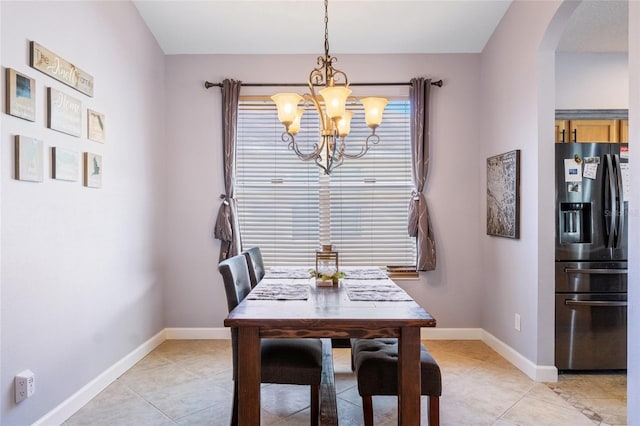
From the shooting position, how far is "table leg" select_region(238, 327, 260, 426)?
1.79m

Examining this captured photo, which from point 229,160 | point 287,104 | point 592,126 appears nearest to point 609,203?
point 592,126

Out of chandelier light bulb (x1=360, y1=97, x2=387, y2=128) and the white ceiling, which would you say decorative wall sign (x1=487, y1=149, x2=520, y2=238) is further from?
chandelier light bulb (x1=360, y1=97, x2=387, y2=128)

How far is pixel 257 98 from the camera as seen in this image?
3881 millimetres

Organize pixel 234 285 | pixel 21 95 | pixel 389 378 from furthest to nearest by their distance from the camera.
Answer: pixel 234 285 → pixel 21 95 → pixel 389 378

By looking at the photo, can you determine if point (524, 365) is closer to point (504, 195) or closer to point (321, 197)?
point (504, 195)

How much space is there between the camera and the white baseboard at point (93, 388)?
2.23 m

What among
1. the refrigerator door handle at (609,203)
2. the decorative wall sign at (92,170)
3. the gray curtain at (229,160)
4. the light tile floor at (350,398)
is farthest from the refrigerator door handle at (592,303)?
the decorative wall sign at (92,170)

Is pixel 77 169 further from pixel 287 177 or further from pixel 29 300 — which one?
pixel 287 177

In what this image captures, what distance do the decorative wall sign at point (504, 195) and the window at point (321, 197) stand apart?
30.6 inches

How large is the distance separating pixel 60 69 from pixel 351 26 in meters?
2.35

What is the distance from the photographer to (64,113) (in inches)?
92.4

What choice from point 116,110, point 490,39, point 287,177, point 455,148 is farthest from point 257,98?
point 490,39

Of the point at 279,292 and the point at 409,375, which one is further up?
the point at 279,292

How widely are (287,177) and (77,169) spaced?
194 centimetres
